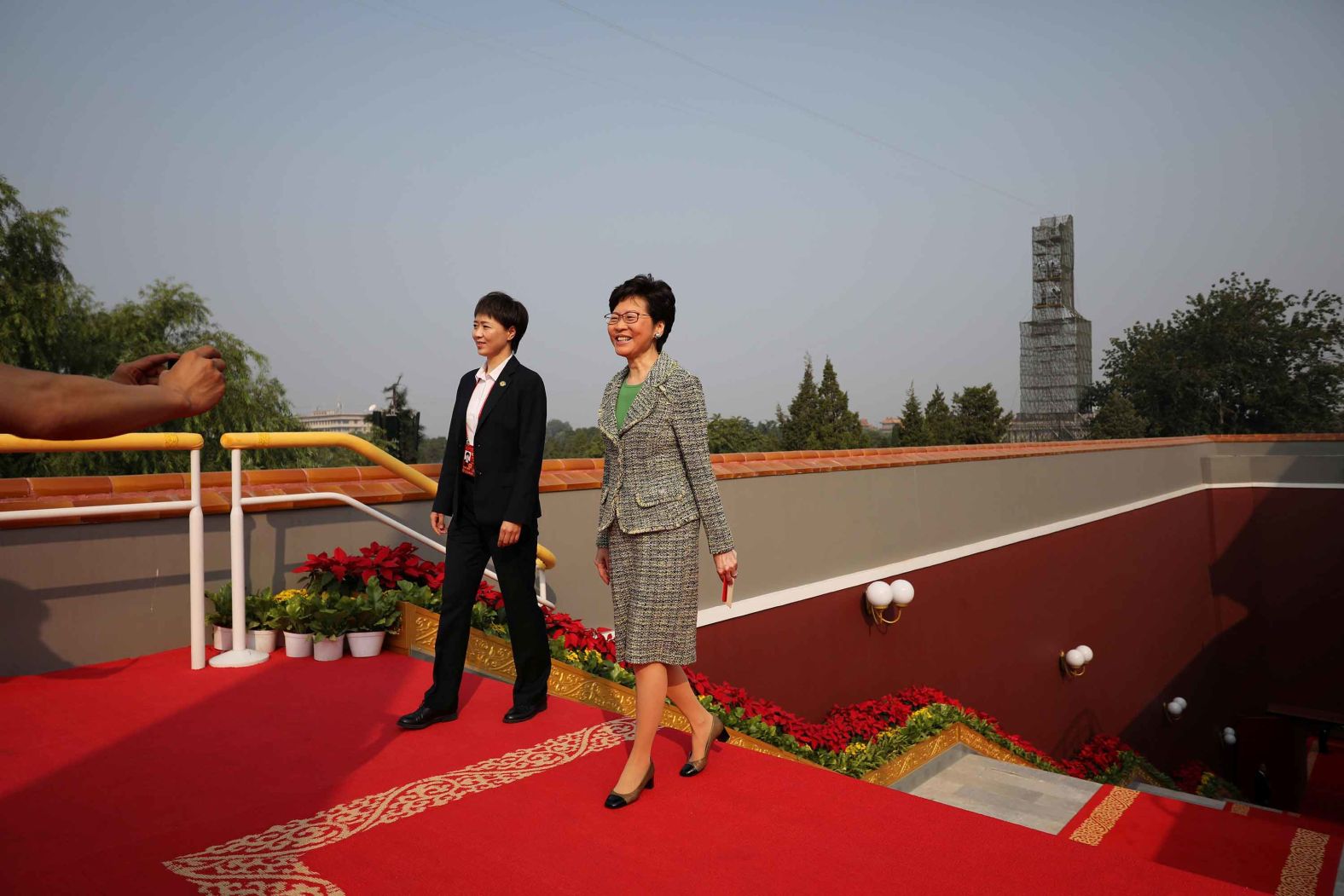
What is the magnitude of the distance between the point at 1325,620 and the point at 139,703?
17021mm

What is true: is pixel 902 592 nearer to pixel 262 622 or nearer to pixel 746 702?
pixel 746 702

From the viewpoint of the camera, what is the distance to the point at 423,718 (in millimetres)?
3229

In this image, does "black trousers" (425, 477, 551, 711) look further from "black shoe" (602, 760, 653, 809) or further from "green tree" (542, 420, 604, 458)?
"green tree" (542, 420, 604, 458)

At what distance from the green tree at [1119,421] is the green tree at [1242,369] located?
101 inches

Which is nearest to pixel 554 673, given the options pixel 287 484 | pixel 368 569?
pixel 368 569

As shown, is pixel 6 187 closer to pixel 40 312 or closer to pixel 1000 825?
pixel 40 312

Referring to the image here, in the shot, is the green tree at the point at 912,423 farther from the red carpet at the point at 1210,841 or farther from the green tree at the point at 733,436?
the red carpet at the point at 1210,841

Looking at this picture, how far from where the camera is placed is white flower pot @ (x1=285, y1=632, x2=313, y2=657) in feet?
13.4

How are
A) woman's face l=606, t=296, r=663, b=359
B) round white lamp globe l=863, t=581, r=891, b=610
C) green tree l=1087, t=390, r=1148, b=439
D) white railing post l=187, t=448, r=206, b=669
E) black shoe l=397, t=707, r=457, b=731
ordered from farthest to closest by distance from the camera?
1. green tree l=1087, t=390, r=1148, b=439
2. round white lamp globe l=863, t=581, r=891, b=610
3. white railing post l=187, t=448, r=206, b=669
4. black shoe l=397, t=707, r=457, b=731
5. woman's face l=606, t=296, r=663, b=359

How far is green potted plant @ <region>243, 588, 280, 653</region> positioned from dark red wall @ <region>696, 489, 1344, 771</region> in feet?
8.94

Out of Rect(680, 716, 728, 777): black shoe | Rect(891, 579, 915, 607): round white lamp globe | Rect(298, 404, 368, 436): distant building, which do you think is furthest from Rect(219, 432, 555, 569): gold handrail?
Rect(298, 404, 368, 436): distant building

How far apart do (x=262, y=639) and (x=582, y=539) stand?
2.02m

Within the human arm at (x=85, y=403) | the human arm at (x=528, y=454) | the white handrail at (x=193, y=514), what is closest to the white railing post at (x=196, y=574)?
the white handrail at (x=193, y=514)

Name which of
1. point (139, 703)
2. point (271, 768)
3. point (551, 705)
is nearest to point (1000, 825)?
point (551, 705)
